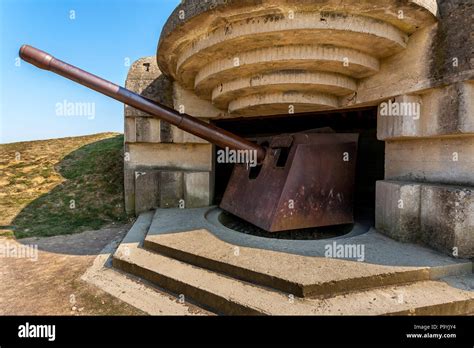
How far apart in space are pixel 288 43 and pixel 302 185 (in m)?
1.81

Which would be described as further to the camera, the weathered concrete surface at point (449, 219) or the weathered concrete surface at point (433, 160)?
the weathered concrete surface at point (433, 160)

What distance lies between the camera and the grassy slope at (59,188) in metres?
4.98

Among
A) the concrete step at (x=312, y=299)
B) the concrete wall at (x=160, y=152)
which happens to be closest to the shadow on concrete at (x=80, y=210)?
the concrete wall at (x=160, y=152)

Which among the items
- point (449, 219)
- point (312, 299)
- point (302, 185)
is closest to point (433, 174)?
point (449, 219)

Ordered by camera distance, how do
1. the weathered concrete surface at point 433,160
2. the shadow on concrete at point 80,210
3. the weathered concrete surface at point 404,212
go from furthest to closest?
the shadow on concrete at point 80,210 → the weathered concrete surface at point 404,212 → the weathered concrete surface at point 433,160

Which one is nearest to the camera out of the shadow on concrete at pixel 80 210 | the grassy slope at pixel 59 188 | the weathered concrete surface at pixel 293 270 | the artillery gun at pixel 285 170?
the weathered concrete surface at pixel 293 270

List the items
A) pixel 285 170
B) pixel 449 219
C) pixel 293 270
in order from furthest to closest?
pixel 285 170
pixel 449 219
pixel 293 270

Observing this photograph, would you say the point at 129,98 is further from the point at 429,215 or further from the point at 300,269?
the point at 429,215

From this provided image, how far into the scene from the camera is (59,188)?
6.16 m

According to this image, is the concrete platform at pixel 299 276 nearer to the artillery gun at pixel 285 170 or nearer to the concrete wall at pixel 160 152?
the artillery gun at pixel 285 170

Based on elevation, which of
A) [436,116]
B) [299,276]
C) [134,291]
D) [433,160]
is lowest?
[134,291]

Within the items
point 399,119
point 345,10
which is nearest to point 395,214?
point 399,119

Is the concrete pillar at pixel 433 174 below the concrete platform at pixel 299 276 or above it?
above

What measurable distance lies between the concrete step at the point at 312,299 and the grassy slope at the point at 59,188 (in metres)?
3.25
